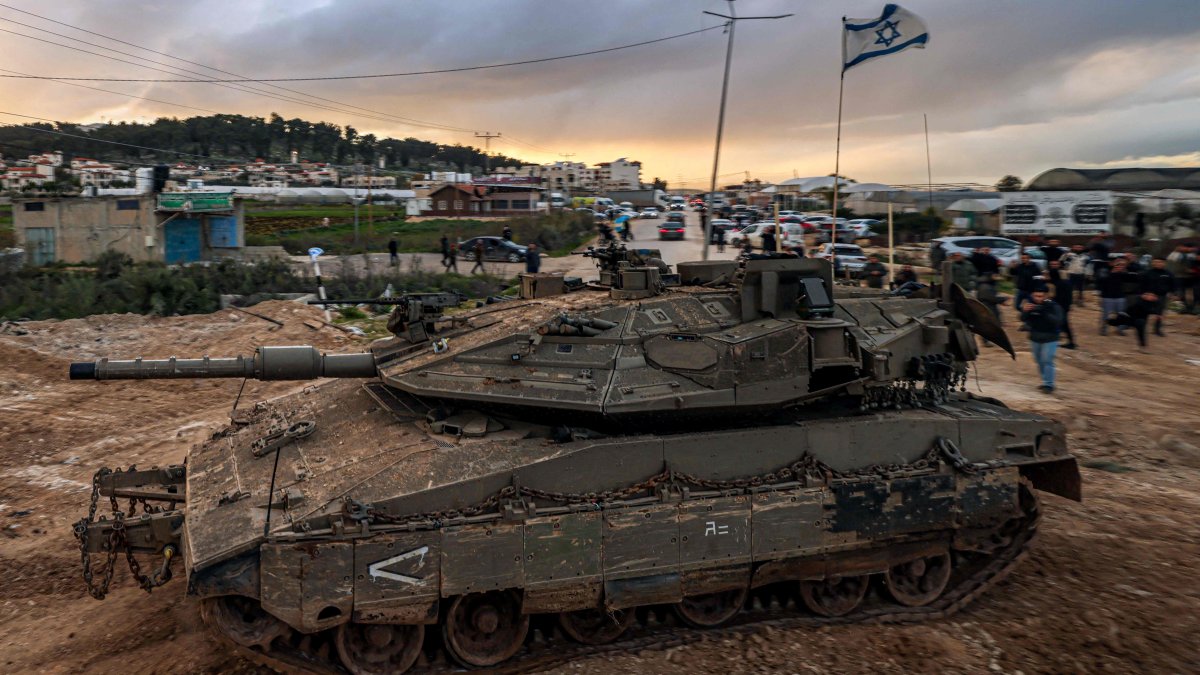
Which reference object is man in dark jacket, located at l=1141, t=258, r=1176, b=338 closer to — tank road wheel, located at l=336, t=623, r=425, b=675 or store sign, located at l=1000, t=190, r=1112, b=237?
store sign, located at l=1000, t=190, r=1112, b=237

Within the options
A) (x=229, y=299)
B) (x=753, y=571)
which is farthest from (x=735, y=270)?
(x=229, y=299)

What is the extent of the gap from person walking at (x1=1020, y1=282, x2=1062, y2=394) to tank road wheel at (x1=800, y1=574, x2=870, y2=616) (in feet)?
23.8

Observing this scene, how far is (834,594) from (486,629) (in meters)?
3.18

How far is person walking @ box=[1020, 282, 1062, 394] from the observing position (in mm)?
13008

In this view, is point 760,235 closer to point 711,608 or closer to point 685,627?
point 711,608

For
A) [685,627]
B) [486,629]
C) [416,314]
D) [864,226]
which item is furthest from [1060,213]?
[486,629]

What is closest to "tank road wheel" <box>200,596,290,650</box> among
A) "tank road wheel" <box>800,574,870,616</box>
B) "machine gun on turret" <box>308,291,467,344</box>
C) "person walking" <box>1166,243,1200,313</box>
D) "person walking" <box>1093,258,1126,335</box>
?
"machine gun on turret" <box>308,291,467,344</box>

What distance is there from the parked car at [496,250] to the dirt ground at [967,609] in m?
13.9

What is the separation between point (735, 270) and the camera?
895cm

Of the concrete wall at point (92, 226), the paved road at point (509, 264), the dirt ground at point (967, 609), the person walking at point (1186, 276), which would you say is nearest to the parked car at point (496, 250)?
the paved road at point (509, 264)

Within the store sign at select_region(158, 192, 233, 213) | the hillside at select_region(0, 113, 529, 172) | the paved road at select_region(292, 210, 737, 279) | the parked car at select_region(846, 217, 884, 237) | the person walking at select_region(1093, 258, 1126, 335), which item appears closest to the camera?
the person walking at select_region(1093, 258, 1126, 335)

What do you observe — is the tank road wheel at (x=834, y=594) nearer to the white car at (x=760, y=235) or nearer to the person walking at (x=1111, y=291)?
the person walking at (x=1111, y=291)

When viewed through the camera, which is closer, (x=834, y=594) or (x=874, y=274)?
(x=834, y=594)

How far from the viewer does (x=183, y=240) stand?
2862 centimetres
